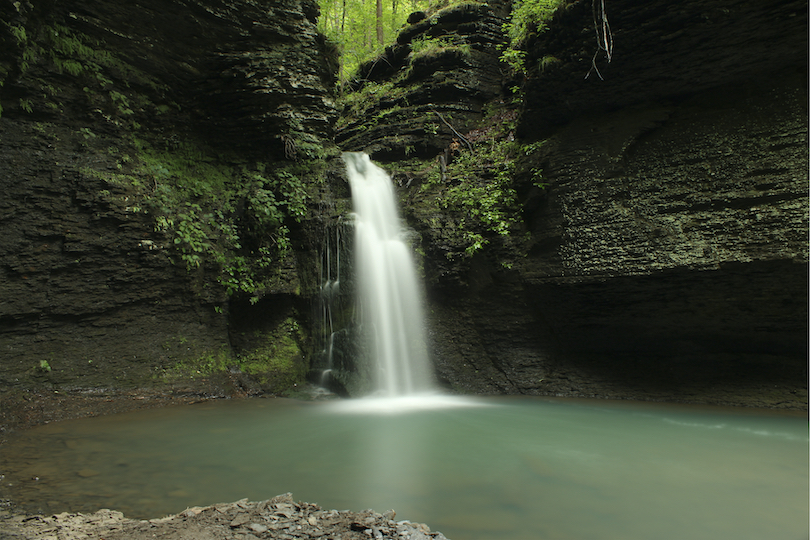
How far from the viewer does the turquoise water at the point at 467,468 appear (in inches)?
102

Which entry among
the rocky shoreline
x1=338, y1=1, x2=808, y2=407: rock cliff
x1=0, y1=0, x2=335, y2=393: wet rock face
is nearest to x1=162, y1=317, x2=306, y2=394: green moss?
x1=0, y1=0, x2=335, y2=393: wet rock face

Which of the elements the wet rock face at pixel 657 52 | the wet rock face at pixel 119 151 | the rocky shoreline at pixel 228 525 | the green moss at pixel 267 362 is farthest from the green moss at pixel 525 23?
the rocky shoreline at pixel 228 525

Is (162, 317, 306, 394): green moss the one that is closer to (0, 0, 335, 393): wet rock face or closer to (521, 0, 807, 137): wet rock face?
(0, 0, 335, 393): wet rock face

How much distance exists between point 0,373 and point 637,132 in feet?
31.9

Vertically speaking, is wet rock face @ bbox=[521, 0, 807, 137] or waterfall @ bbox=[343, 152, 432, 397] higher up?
wet rock face @ bbox=[521, 0, 807, 137]

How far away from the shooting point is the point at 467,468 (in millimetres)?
3486

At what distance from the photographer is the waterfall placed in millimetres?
7336

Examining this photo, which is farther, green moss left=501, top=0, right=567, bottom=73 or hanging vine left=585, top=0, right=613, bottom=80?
green moss left=501, top=0, right=567, bottom=73

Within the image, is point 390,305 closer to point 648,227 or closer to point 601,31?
point 648,227

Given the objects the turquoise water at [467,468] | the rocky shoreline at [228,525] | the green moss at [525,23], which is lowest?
the turquoise water at [467,468]

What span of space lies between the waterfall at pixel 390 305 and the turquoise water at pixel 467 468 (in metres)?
1.68

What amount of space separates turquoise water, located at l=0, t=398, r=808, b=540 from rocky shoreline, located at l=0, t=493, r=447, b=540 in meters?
0.24

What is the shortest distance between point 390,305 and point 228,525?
18.1ft

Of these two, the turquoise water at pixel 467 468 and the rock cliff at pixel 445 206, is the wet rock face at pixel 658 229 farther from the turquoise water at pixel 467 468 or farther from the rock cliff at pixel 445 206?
the turquoise water at pixel 467 468
